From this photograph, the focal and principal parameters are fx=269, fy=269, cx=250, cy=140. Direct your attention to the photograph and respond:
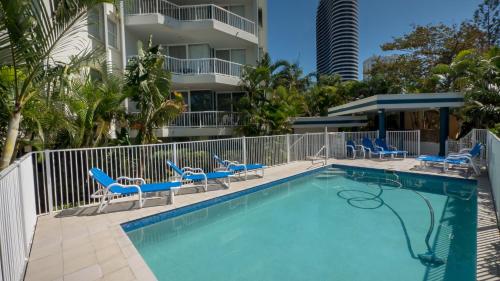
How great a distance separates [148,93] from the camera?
10062 millimetres

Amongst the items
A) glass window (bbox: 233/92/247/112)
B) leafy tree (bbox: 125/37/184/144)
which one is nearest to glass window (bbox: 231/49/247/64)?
glass window (bbox: 233/92/247/112)

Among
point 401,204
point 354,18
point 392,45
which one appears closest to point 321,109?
point 392,45

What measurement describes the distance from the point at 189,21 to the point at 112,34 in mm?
4063

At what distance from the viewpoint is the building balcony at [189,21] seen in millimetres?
14070

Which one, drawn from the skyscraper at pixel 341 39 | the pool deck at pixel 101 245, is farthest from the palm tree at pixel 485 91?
the skyscraper at pixel 341 39

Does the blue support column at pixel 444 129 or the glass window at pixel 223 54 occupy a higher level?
the glass window at pixel 223 54

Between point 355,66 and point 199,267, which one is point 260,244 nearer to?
point 199,267

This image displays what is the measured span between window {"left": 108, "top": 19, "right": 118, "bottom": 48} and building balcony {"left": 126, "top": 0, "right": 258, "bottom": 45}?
843 mm

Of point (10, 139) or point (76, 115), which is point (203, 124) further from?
point (10, 139)

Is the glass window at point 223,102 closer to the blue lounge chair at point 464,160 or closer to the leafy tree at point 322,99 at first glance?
the blue lounge chair at point 464,160

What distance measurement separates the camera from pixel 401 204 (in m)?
8.14

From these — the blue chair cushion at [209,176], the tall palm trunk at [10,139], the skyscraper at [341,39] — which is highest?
the skyscraper at [341,39]

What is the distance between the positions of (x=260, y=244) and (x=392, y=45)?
80.9 feet

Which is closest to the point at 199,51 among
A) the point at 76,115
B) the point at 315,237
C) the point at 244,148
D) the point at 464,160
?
the point at 244,148
